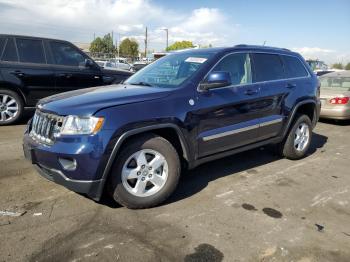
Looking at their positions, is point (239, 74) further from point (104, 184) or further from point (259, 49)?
point (104, 184)

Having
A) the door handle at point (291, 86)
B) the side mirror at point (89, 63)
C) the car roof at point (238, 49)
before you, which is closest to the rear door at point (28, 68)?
the side mirror at point (89, 63)

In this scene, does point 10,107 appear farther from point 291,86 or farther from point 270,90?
point 291,86

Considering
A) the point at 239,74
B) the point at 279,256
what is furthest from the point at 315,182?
the point at 279,256

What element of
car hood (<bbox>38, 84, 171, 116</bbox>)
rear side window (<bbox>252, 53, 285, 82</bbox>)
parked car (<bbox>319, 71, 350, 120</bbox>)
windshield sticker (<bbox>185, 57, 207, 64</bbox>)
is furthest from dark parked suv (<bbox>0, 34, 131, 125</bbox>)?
parked car (<bbox>319, 71, 350, 120</bbox>)

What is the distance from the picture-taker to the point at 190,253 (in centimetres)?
294

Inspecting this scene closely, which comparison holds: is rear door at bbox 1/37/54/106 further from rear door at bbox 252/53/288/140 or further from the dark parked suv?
rear door at bbox 252/53/288/140

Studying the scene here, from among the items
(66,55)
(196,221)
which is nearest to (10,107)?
(66,55)

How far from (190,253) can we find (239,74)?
8.31 ft

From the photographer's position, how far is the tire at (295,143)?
5504 mm

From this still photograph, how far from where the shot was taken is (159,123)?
3596mm

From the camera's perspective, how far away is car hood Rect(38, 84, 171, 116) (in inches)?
132

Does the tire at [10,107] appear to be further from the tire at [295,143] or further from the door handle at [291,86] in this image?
the door handle at [291,86]

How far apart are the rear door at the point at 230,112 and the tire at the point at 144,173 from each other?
49cm

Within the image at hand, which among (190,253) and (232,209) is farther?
(232,209)
